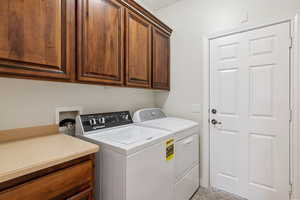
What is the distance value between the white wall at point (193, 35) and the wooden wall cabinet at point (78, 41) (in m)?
0.59

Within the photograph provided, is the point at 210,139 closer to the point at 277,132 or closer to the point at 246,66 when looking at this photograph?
the point at 277,132

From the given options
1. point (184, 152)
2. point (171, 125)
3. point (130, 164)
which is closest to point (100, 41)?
point (130, 164)

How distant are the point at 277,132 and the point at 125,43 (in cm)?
194

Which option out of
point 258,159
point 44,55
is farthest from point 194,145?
point 44,55

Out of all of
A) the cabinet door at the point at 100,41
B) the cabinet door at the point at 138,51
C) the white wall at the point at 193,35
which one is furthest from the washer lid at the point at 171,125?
the cabinet door at the point at 100,41

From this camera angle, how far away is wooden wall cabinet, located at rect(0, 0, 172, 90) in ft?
2.92

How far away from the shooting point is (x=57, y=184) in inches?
32.8

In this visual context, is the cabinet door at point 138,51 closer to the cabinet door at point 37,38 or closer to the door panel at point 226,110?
the cabinet door at point 37,38

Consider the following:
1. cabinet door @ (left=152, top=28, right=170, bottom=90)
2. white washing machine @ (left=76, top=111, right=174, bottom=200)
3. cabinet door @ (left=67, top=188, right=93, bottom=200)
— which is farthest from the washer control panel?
cabinet door @ (left=152, top=28, right=170, bottom=90)

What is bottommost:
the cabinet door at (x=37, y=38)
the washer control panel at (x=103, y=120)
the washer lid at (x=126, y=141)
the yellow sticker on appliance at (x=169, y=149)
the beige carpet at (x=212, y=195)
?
the beige carpet at (x=212, y=195)

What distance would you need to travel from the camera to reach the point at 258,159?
1.74 metres

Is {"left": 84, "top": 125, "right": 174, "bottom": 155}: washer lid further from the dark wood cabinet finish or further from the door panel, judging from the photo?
the door panel

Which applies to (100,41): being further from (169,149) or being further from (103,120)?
(169,149)

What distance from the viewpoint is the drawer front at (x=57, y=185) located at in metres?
0.70
